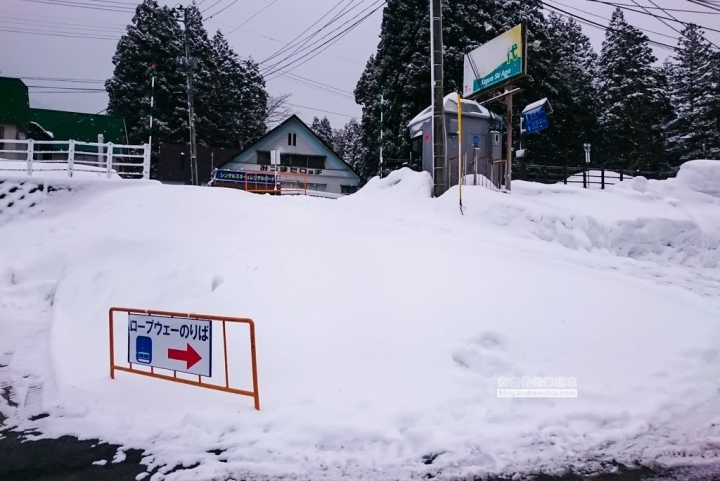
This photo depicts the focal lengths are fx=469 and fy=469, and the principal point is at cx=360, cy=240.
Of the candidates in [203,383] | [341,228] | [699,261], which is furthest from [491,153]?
[203,383]

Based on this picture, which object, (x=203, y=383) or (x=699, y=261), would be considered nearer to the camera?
(x=203, y=383)

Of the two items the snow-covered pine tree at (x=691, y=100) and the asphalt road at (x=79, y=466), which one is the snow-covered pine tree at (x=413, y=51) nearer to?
the snow-covered pine tree at (x=691, y=100)

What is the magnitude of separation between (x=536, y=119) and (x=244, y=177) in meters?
15.1

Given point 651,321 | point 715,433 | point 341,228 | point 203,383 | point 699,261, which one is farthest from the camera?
point 699,261

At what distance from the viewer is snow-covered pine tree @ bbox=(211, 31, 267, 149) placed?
47.9m

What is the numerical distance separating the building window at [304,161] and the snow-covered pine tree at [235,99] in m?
9.68

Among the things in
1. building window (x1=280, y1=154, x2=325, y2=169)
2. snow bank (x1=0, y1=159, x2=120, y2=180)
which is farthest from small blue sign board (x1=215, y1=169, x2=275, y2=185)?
building window (x1=280, y1=154, x2=325, y2=169)

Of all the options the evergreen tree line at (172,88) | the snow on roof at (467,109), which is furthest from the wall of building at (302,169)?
the snow on roof at (467,109)

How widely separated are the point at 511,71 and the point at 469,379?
504 inches

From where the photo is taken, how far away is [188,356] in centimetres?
520

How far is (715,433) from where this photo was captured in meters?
4.35

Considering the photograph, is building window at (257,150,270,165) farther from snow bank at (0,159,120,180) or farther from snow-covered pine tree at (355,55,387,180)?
snow bank at (0,159,120,180)

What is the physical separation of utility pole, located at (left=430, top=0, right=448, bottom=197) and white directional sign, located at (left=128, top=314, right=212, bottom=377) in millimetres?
10352

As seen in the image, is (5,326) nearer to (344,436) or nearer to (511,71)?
(344,436)
